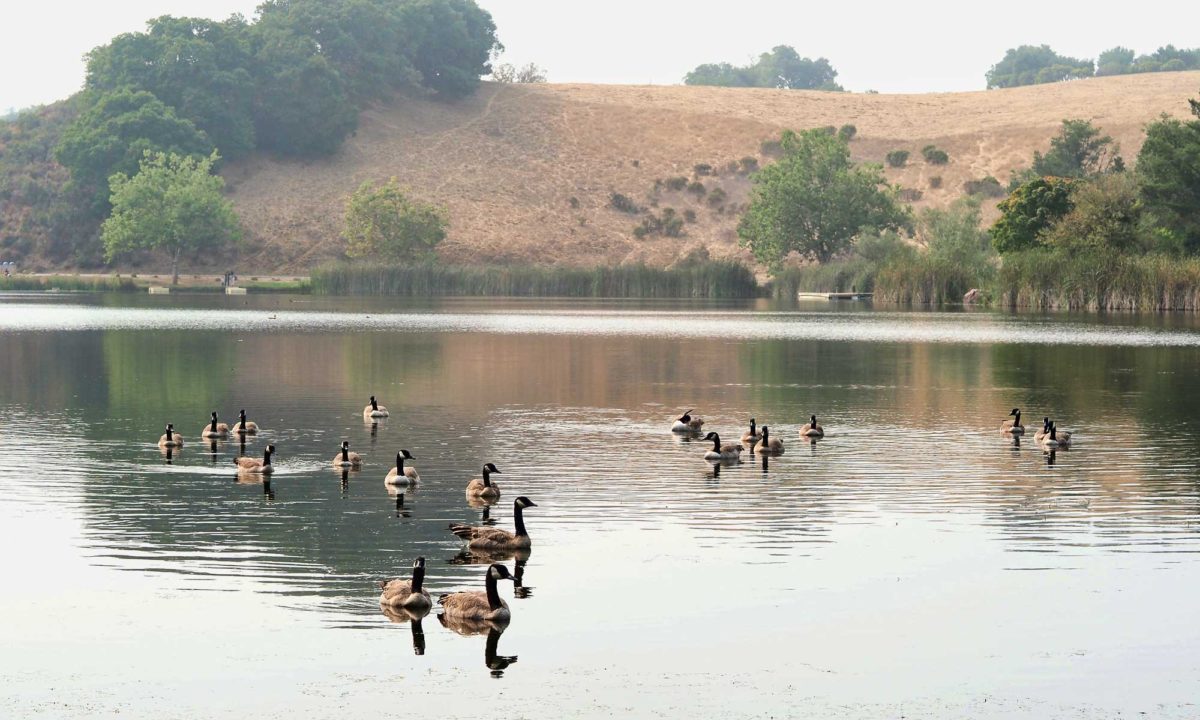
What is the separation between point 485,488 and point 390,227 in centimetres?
13465

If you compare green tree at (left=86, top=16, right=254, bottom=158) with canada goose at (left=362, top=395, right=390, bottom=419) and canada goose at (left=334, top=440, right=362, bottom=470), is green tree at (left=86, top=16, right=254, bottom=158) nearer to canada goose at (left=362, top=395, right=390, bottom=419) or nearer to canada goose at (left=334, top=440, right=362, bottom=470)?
canada goose at (left=362, top=395, right=390, bottom=419)

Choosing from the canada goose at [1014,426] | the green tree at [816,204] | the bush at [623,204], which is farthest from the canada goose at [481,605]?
the bush at [623,204]

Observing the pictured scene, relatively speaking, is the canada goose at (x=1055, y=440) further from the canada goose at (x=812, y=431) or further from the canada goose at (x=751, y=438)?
the canada goose at (x=751, y=438)

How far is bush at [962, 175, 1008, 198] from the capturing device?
7510 inches

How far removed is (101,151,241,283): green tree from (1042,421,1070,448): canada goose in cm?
13110

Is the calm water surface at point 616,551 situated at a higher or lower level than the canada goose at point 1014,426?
lower

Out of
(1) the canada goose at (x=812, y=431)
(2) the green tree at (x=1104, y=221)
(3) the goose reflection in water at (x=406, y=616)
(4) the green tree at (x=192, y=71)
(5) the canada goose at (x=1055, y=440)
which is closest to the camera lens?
(3) the goose reflection in water at (x=406, y=616)

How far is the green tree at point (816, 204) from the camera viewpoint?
152500 millimetres

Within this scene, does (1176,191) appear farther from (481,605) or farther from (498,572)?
(481,605)

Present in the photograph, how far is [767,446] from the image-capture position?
3453 centimetres

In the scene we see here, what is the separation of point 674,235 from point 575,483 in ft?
524

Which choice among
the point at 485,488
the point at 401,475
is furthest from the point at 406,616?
the point at 401,475

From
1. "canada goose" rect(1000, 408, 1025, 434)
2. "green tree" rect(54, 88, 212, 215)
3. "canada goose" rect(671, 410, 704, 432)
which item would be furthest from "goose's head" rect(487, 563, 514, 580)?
"green tree" rect(54, 88, 212, 215)

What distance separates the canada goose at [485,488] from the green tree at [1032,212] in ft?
298
